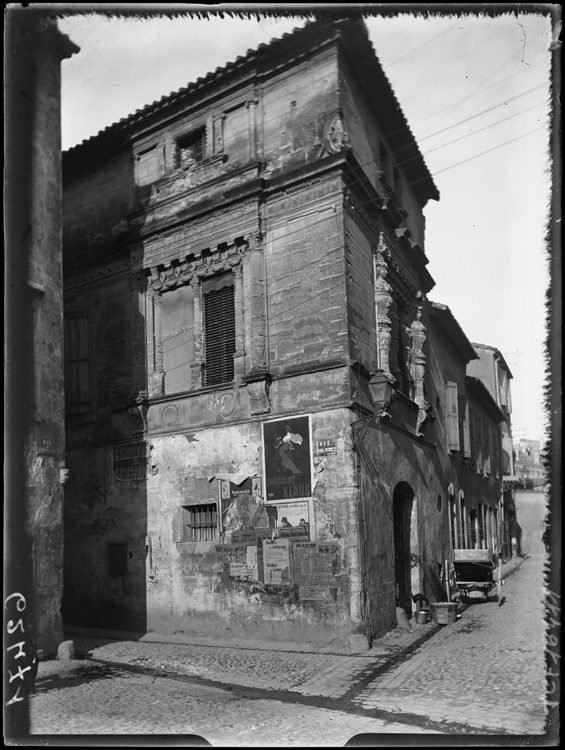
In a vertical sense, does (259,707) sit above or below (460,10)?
below

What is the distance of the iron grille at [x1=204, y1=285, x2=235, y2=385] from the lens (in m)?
14.3

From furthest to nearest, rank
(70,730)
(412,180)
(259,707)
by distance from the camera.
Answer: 1. (412,180)
2. (259,707)
3. (70,730)

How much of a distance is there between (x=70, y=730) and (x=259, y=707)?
2.21 metres

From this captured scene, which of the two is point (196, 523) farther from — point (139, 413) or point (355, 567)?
point (355, 567)

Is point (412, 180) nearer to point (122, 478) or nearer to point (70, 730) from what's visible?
point (122, 478)

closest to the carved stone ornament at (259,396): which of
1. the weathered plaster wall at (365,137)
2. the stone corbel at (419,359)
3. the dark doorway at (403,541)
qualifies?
the dark doorway at (403,541)

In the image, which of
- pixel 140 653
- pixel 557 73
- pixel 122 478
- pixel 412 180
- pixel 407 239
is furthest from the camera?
pixel 412 180

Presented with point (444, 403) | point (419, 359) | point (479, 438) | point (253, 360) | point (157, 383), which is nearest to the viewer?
point (253, 360)

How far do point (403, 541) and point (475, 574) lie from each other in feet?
7.88

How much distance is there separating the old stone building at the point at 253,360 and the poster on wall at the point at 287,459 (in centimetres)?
4

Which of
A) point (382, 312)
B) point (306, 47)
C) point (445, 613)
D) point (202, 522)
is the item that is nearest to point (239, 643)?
point (202, 522)

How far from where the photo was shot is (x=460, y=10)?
267 inches

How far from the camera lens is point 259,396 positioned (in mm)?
13492

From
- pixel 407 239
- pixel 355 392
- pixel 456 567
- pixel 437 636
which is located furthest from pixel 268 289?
pixel 456 567
